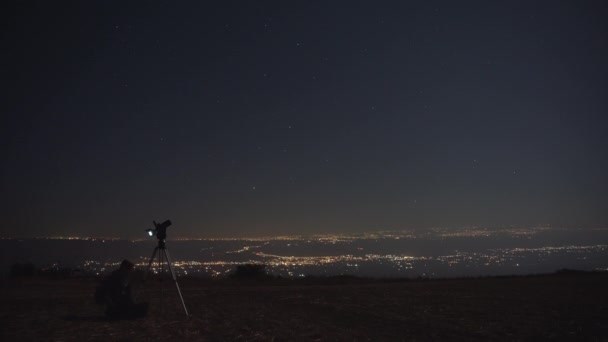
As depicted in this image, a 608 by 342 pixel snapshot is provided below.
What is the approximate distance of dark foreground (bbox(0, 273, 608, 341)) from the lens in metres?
11.0

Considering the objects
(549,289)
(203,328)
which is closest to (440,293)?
(549,289)

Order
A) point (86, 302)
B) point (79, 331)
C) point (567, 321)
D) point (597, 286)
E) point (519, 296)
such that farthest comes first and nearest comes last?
1. point (597, 286)
2. point (519, 296)
3. point (86, 302)
4. point (567, 321)
5. point (79, 331)

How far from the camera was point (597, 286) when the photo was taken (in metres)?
21.4

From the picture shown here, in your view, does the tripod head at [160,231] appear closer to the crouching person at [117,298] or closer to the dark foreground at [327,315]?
the crouching person at [117,298]

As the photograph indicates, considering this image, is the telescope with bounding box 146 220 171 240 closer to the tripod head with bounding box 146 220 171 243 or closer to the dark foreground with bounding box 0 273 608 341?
the tripod head with bounding box 146 220 171 243

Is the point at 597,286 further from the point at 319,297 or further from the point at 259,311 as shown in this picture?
the point at 259,311

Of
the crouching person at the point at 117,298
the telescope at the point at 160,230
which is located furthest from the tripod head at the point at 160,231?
the crouching person at the point at 117,298

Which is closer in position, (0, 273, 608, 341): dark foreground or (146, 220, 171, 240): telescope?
(0, 273, 608, 341): dark foreground

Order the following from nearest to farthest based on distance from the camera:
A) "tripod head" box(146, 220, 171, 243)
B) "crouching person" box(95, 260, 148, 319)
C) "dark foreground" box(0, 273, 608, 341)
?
"dark foreground" box(0, 273, 608, 341) → "crouching person" box(95, 260, 148, 319) → "tripod head" box(146, 220, 171, 243)

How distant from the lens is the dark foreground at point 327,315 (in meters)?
11.0

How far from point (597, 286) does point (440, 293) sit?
27.0ft

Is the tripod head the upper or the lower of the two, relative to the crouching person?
upper

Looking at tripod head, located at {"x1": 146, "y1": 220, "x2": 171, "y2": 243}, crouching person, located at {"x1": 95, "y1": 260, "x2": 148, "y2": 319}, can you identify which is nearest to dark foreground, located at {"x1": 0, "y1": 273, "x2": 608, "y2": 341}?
crouching person, located at {"x1": 95, "y1": 260, "x2": 148, "y2": 319}

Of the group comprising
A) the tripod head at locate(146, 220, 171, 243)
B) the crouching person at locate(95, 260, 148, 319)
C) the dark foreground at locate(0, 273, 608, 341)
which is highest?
the tripod head at locate(146, 220, 171, 243)
